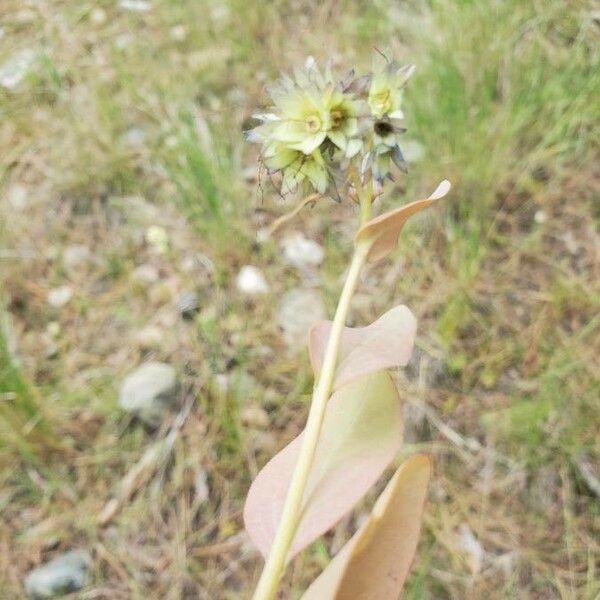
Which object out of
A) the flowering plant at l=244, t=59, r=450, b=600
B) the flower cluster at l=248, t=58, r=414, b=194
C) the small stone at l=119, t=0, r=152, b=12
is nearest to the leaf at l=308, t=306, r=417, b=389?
the flowering plant at l=244, t=59, r=450, b=600

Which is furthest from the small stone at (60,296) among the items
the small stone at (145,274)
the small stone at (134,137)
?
the small stone at (134,137)

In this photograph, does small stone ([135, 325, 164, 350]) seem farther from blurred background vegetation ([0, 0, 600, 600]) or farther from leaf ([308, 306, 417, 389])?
leaf ([308, 306, 417, 389])

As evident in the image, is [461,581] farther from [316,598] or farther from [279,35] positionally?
Result: [279,35]

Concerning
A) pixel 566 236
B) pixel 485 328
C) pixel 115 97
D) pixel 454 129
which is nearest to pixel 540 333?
pixel 485 328

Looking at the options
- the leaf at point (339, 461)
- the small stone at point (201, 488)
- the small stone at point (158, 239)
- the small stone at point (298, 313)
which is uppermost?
the leaf at point (339, 461)

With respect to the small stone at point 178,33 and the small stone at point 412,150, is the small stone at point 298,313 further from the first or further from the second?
the small stone at point 178,33

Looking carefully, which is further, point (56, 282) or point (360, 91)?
point (56, 282)

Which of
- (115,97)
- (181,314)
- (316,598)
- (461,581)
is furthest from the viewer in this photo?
(115,97)
